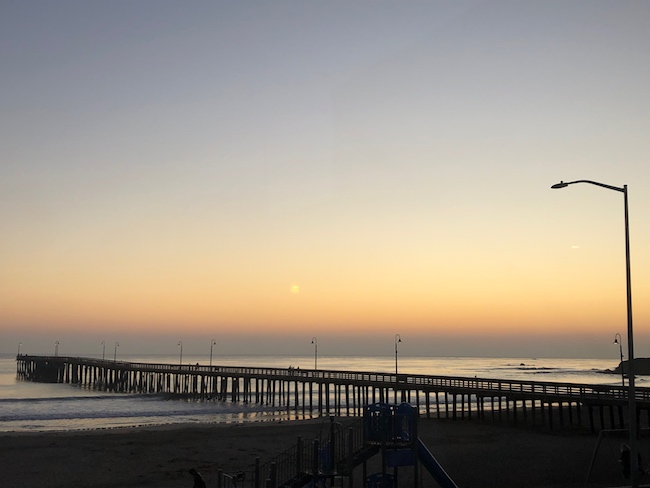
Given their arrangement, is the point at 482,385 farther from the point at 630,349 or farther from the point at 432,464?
the point at 630,349

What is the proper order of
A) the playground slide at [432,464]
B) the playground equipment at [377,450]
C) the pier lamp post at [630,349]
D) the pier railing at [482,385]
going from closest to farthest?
the pier lamp post at [630,349] < the playground equipment at [377,450] < the playground slide at [432,464] < the pier railing at [482,385]

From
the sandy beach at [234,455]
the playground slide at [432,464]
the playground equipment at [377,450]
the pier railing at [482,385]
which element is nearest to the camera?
the playground equipment at [377,450]

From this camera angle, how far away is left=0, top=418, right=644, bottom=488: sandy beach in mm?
25102

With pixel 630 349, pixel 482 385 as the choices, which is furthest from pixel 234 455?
pixel 630 349

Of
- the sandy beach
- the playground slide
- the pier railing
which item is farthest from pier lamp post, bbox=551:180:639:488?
the pier railing

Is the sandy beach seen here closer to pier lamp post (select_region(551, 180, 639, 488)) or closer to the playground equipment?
the playground equipment

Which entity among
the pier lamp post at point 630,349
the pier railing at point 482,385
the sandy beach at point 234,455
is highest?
the pier lamp post at point 630,349

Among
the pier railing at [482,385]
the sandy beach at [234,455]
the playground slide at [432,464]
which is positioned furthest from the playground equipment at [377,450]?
the pier railing at [482,385]

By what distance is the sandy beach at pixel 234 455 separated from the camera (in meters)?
25.1

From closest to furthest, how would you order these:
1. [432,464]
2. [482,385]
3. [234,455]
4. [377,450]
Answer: [377,450] → [432,464] → [234,455] → [482,385]

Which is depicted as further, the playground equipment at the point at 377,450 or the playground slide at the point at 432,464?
the playground slide at the point at 432,464

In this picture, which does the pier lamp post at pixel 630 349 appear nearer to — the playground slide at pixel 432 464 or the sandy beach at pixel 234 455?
the sandy beach at pixel 234 455

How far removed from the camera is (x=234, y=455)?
31125mm

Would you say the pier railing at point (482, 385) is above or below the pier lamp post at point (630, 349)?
below
